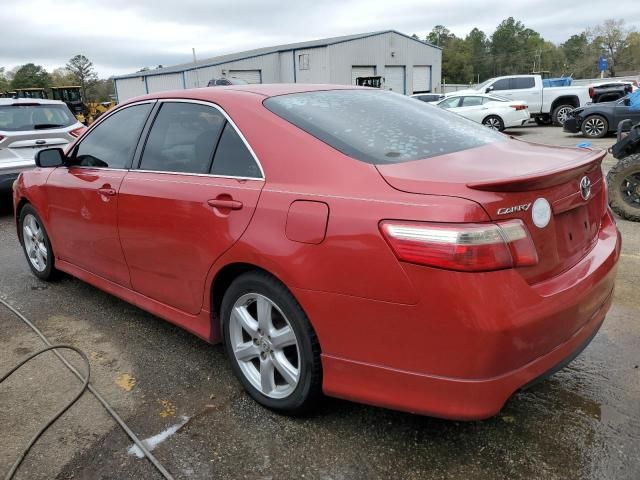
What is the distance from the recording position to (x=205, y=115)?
2.99 metres

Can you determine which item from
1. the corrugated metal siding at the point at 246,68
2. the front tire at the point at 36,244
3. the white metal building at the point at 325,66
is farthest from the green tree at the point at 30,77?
the front tire at the point at 36,244

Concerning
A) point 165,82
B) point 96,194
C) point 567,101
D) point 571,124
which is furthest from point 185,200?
point 165,82

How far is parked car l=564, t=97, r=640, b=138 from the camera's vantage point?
1460cm

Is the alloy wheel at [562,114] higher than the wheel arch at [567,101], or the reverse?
the wheel arch at [567,101]

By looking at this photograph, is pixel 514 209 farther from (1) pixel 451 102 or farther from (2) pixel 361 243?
(1) pixel 451 102

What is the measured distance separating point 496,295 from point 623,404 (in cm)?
132

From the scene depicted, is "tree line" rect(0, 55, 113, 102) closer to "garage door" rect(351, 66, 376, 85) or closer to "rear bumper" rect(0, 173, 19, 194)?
"garage door" rect(351, 66, 376, 85)

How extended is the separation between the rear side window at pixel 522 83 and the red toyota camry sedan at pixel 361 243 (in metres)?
18.5

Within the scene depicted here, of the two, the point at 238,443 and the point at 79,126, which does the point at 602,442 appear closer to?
the point at 238,443

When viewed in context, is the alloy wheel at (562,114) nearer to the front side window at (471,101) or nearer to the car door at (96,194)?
the front side window at (471,101)

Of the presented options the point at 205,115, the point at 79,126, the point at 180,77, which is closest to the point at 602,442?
the point at 205,115

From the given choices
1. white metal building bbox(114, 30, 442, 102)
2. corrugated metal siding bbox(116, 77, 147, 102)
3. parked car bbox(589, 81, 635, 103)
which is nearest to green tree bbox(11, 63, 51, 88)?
corrugated metal siding bbox(116, 77, 147, 102)

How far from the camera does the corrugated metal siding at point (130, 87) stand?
42125mm

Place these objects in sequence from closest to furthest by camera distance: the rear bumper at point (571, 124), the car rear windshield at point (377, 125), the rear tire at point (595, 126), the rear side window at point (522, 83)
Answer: the car rear windshield at point (377, 125) < the rear tire at point (595, 126) < the rear bumper at point (571, 124) < the rear side window at point (522, 83)
